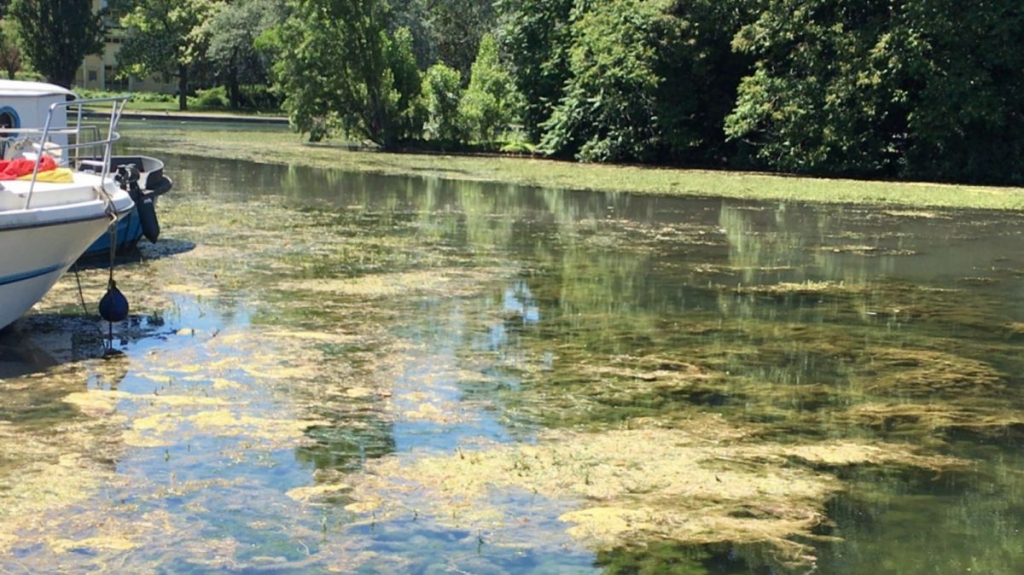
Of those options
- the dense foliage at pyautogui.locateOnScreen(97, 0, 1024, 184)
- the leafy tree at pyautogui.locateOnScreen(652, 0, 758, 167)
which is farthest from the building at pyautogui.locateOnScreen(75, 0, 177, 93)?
the leafy tree at pyautogui.locateOnScreen(652, 0, 758, 167)

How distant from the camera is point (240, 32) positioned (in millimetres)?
66000

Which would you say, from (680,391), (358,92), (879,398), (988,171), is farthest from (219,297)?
(358,92)

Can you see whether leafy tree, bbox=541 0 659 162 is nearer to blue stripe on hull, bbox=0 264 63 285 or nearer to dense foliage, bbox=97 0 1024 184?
dense foliage, bbox=97 0 1024 184

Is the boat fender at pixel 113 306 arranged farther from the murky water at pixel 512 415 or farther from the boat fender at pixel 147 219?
the boat fender at pixel 147 219

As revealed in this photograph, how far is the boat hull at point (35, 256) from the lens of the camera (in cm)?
1056

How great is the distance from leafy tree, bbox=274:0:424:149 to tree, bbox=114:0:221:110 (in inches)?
1237

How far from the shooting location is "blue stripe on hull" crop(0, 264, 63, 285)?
10.6 meters

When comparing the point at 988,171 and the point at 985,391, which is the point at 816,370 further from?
the point at 988,171

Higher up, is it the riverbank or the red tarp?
the riverbank

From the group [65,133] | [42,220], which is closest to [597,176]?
[65,133]

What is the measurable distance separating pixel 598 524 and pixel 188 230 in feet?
42.8

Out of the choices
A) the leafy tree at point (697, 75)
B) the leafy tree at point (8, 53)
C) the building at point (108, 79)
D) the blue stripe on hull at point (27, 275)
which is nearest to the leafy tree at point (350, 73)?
the leafy tree at point (697, 75)

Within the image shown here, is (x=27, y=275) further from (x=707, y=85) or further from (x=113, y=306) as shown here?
(x=707, y=85)

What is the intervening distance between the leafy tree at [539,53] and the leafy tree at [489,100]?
0.84 m
